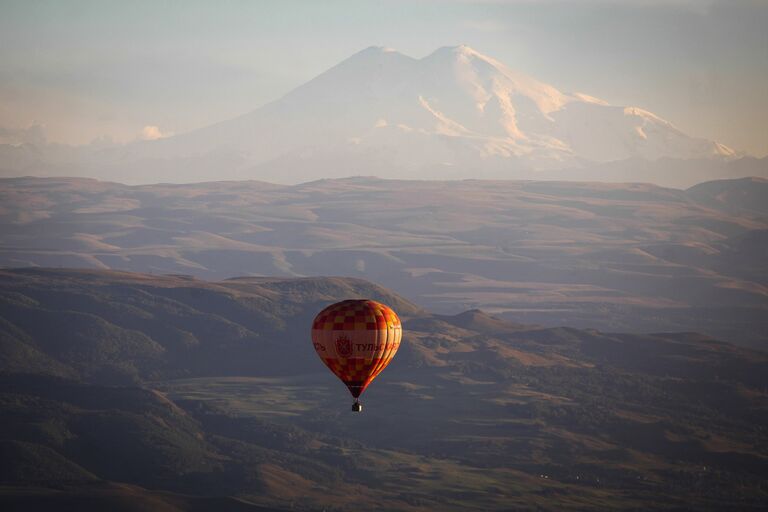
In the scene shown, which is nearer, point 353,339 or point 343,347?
point 343,347

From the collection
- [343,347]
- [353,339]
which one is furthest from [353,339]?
[343,347]

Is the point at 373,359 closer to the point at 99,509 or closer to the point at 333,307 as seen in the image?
the point at 333,307

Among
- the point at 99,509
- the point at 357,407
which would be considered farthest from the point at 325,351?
the point at 99,509

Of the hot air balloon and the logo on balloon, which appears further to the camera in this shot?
the hot air balloon

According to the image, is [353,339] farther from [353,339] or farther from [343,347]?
[343,347]

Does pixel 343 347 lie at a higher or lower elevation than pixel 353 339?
lower

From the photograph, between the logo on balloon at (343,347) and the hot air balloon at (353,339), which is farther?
the hot air balloon at (353,339)
